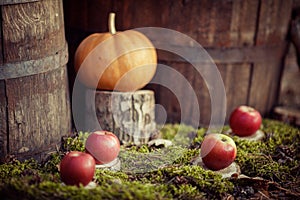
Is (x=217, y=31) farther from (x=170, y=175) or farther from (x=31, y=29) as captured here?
(x=31, y=29)

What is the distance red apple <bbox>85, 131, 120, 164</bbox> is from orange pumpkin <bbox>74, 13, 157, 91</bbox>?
79cm

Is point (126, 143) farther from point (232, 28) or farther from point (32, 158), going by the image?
point (232, 28)

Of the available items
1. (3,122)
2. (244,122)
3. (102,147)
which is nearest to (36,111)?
(3,122)

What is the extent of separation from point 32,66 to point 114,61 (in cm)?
84

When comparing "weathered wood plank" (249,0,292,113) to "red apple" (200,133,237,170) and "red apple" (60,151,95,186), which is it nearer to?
"red apple" (200,133,237,170)

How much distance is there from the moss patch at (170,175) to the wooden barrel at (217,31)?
2.03ft

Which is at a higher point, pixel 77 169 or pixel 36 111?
pixel 36 111

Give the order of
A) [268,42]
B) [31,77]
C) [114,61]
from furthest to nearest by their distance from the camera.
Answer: [268,42]
[114,61]
[31,77]

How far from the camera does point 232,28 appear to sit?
4.61 m

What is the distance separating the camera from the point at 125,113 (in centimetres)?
422

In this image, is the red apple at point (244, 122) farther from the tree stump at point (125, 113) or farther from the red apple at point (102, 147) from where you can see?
the red apple at point (102, 147)

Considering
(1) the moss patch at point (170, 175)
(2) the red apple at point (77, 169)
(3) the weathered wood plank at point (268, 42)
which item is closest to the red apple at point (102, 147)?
(1) the moss patch at point (170, 175)

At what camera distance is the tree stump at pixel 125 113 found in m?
4.20

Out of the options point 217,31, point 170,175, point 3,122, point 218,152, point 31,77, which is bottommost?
point 170,175
